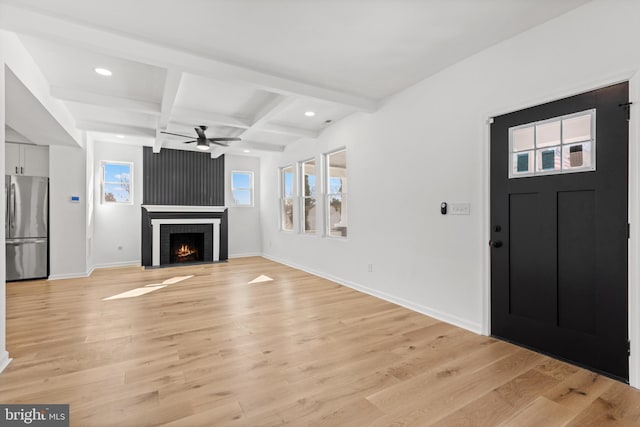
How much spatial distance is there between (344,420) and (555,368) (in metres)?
1.81

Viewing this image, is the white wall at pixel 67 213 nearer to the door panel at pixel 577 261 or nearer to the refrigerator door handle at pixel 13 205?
the refrigerator door handle at pixel 13 205

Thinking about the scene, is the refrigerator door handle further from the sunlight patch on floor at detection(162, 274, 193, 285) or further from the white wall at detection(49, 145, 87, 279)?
the sunlight patch on floor at detection(162, 274, 193, 285)

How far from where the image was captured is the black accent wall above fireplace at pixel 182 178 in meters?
7.20

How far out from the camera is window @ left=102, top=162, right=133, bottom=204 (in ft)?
22.7

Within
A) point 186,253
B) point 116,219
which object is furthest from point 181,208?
point 116,219

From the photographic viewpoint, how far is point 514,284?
281 cm

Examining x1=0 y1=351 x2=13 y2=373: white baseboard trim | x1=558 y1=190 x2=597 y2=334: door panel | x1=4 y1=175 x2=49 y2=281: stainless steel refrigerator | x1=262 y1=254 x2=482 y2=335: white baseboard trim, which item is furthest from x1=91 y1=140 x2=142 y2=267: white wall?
x1=558 y1=190 x2=597 y2=334: door panel

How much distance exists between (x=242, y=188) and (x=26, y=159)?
439 centimetres

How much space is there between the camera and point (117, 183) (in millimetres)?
7023

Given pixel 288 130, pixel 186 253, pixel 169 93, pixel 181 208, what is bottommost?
pixel 186 253

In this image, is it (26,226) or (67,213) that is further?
(67,213)

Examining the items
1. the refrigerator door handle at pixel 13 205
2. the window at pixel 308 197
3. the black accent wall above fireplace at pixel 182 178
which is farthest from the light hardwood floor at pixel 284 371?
the black accent wall above fireplace at pixel 182 178

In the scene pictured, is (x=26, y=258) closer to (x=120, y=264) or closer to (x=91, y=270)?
(x=91, y=270)

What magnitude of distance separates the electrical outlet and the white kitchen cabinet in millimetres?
6908
